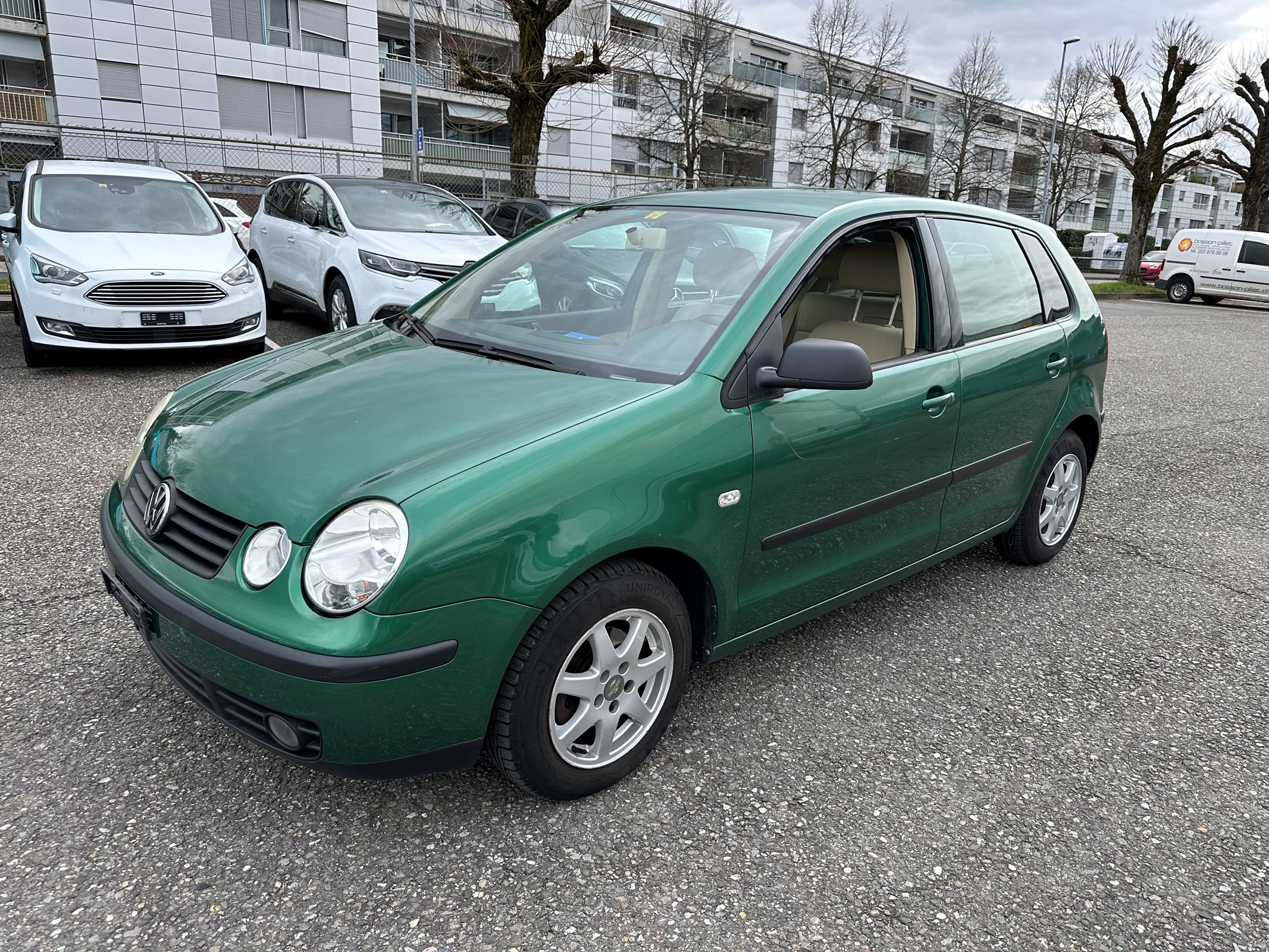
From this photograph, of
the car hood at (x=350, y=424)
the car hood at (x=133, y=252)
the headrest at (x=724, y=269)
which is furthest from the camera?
the car hood at (x=133, y=252)

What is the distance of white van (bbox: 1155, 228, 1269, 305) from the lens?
2172cm

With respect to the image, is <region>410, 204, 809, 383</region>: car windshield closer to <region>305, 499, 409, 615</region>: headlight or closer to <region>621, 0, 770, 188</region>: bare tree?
<region>305, 499, 409, 615</region>: headlight

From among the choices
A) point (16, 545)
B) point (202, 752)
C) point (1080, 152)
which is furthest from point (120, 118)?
point (1080, 152)

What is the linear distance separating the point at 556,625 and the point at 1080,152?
5406cm

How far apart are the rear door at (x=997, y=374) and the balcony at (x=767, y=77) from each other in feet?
150

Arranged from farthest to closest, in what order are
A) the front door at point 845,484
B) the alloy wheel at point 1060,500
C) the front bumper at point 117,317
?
1. the front bumper at point 117,317
2. the alloy wheel at point 1060,500
3. the front door at point 845,484

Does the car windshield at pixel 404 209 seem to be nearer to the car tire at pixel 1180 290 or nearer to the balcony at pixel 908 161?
the car tire at pixel 1180 290

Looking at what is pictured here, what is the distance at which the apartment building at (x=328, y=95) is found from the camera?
26.4m

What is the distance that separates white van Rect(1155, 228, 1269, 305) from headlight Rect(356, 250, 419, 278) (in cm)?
2091

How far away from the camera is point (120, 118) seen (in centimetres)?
2898

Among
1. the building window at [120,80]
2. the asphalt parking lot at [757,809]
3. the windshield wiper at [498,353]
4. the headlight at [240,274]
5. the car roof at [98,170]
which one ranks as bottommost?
the asphalt parking lot at [757,809]

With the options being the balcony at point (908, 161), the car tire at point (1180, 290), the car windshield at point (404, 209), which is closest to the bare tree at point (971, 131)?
the balcony at point (908, 161)

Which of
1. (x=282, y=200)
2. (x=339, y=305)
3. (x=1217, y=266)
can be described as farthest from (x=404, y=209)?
(x=1217, y=266)

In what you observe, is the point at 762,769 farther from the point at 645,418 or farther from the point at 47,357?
the point at 47,357
